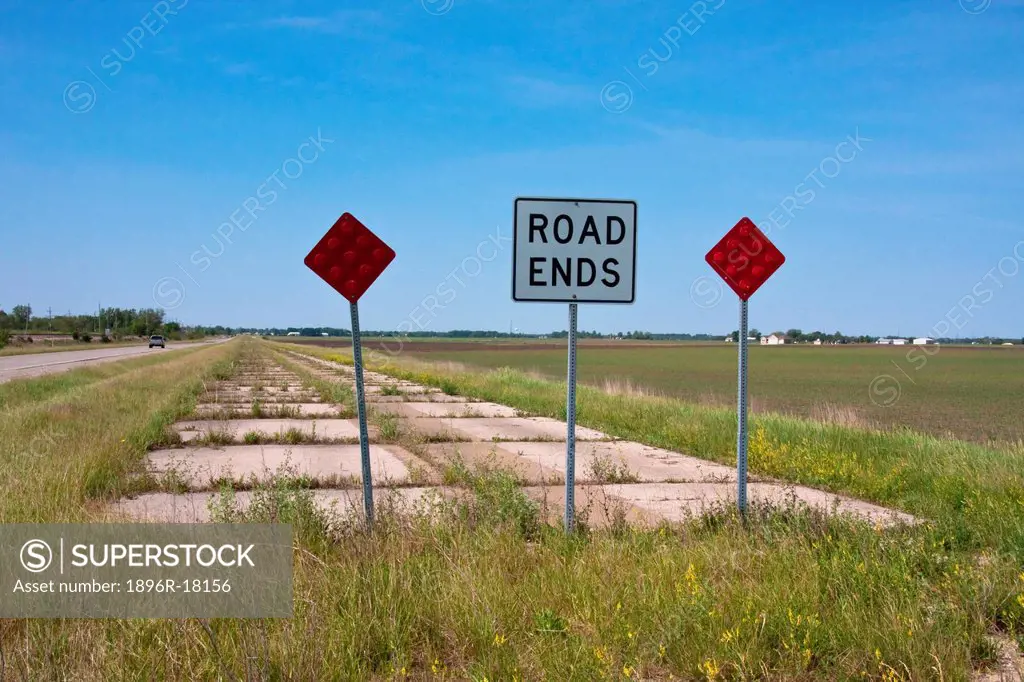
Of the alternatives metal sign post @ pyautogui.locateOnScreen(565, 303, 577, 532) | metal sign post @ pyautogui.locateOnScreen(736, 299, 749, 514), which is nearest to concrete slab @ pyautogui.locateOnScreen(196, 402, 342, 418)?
metal sign post @ pyautogui.locateOnScreen(565, 303, 577, 532)

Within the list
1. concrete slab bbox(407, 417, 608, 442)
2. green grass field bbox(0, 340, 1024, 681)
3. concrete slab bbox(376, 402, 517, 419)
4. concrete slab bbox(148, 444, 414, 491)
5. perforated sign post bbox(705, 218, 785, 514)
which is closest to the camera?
green grass field bbox(0, 340, 1024, 681)

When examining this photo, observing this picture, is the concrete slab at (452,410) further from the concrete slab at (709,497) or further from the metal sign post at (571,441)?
the metal sign post at (571,441)

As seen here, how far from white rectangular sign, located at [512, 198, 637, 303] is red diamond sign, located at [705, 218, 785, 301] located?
101cm

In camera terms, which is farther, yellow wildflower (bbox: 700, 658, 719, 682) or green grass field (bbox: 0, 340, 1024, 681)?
green grass field (bbox: 0, 340, 1024, 681)

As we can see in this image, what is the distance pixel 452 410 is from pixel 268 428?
6130 mm

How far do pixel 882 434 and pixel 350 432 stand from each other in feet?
30.7

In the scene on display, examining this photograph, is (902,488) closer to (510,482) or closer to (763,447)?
(763,447)

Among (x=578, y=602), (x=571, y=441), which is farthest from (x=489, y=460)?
(x=578, y=602)

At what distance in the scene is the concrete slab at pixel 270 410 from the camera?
1709 centimetres

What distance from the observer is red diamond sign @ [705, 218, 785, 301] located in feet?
22.3

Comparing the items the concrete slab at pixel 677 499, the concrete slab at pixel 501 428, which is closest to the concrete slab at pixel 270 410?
the concrete slab at pixel 501 428

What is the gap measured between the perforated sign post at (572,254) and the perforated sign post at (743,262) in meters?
1.02

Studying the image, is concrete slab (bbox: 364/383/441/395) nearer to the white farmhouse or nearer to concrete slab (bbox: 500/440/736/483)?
concrete slab (bbox: 500/440/736/483)

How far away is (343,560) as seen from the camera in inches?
205
